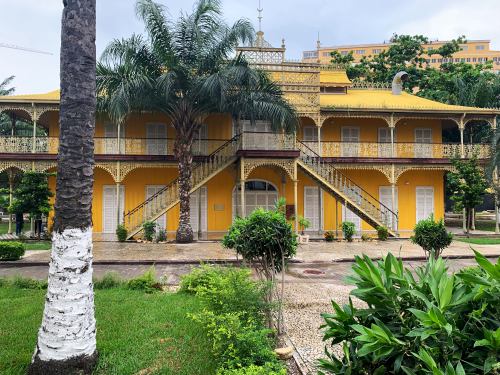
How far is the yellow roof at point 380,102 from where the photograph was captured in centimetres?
1881

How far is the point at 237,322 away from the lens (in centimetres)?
378

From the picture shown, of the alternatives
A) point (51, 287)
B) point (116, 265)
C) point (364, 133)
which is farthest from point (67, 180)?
point (364, 133)

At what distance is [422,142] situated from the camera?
20484 millimetres

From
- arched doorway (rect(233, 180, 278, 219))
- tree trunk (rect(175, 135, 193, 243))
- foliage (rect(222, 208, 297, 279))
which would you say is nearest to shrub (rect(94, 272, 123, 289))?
foliage (rect(222, 208, 297, 279))

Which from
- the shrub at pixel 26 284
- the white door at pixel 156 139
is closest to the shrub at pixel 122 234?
the white door at pixel 156 139

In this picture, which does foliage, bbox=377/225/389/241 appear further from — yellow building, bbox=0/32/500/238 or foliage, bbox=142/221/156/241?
foliage, bbox=142/221/156/241

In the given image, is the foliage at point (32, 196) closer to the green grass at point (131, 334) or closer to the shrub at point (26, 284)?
the shrub at point (26, 284)

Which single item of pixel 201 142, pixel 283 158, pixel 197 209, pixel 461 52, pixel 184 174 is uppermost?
pixel 461 52

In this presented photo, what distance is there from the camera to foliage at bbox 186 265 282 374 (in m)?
3.59

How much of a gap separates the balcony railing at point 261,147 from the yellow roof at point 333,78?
207 inches

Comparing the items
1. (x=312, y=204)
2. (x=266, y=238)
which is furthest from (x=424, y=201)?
(x=266, y=238)

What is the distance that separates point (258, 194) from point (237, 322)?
1583 centimetres

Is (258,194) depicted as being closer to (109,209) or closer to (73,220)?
(109,209)

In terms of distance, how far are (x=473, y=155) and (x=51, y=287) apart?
66.9 feet
